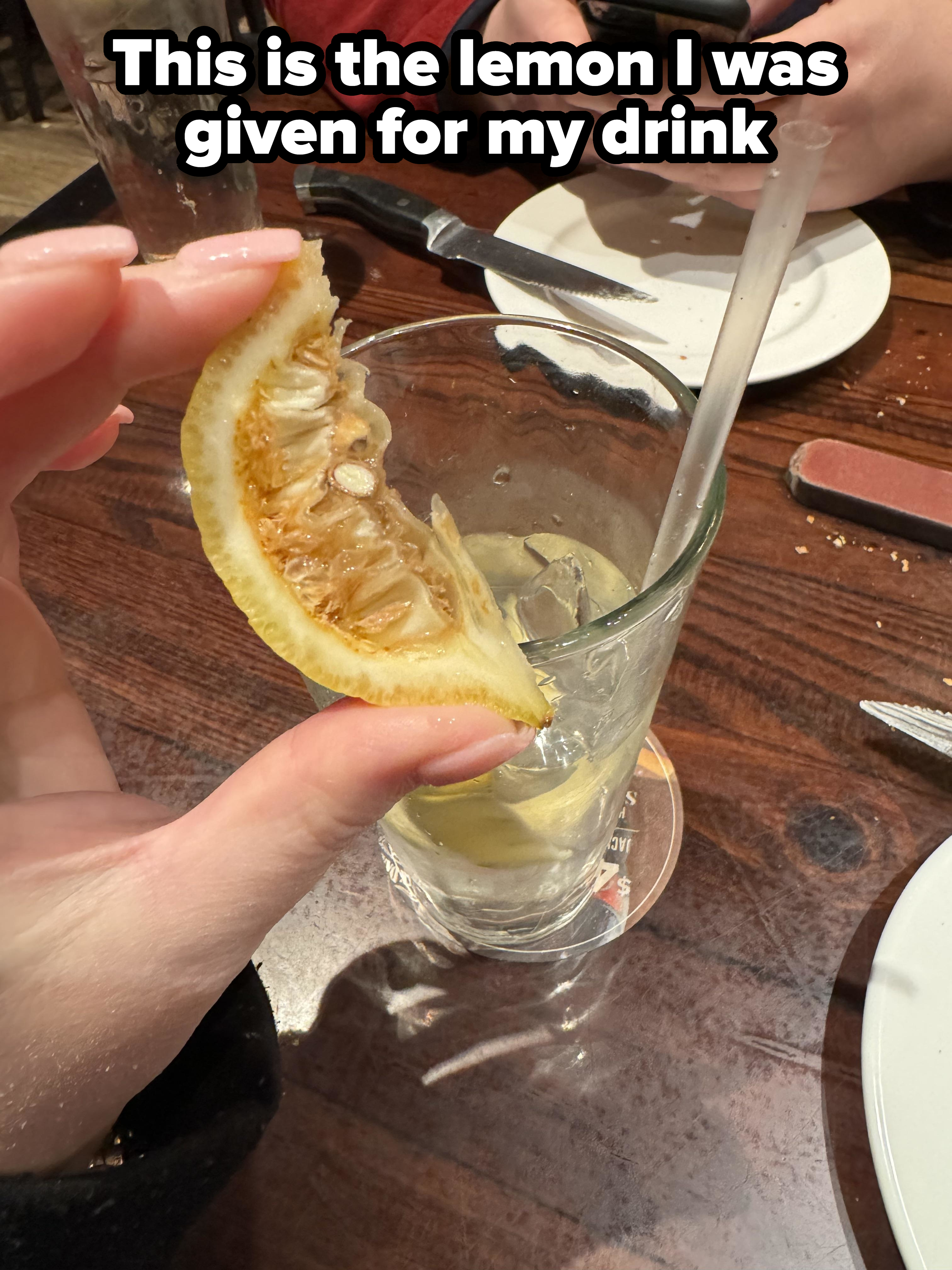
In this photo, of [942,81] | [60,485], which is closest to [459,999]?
[60,485]

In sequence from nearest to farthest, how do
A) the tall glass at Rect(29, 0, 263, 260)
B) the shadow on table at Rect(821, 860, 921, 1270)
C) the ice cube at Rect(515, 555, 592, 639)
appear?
the shadow on table at Rect(821, 860, 921, 1270), the ice cube at Rect(515, 555, 592, 639), the tall glass at Rect(29, 0, 263, 260)

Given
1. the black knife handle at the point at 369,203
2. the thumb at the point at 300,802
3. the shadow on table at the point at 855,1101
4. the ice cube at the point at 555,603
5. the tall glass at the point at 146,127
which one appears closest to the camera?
the thumb at the point at 300,802

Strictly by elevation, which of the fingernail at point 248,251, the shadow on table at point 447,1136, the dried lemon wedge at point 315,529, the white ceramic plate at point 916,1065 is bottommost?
the shadow on table at point 447,1136

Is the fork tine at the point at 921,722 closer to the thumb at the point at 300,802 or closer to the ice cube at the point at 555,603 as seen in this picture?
the ice cube at the point at 555,603

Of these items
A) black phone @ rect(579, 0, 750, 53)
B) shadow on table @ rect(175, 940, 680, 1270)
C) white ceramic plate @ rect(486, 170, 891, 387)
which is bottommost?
shadow on table @ rect(175, 940, 680, 1270)

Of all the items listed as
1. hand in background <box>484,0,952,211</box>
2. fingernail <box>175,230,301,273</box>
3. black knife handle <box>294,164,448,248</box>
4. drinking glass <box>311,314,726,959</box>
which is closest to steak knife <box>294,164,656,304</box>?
black knife handle <box>294,164,448,248</box>

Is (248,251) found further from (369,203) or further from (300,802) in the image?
(369,203)

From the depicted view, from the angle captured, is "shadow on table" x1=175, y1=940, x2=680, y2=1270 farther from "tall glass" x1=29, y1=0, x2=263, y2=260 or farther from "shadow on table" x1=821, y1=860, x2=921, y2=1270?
"tall glass" x1=29, y1=0, x2=263, y2=260

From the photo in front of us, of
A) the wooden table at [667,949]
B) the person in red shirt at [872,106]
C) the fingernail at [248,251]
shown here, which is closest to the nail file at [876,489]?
the wooden table at [667,949]
